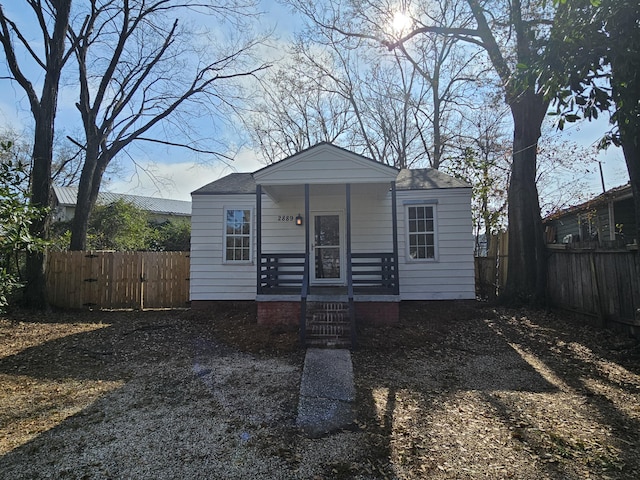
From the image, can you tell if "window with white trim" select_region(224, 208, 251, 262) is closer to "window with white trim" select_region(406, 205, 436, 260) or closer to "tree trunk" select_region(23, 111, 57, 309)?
"window with white trim" select_region(406, 205, 436, 260)

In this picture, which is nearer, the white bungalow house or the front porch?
the front porch

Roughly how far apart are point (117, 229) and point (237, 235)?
12066 mm

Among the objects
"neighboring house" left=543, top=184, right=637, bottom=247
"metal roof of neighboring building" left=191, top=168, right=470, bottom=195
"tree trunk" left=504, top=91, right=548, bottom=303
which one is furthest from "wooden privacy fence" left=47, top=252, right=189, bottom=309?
"neighboring house" left=543, top=184, right=637, bottom=247

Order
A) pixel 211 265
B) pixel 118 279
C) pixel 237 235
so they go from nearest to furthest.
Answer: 1. pixel 211 265
2. pixel 237 235
3. pixel 118 279

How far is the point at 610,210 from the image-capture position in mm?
11852

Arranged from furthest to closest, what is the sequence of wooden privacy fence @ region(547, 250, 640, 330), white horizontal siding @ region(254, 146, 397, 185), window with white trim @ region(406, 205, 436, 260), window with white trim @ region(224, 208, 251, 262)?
window with white trim @ region(224, 208, 251, 262) < window with white trim @ region(406, 205, 436, 260) < white horizontal siding @ region(254, 146, 397, 185) < wooden privacy fence @ region(547, 250, 640, 330)

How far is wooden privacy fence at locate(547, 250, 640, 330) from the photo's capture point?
6008 millimetres

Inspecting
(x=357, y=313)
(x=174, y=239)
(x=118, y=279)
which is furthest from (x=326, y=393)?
(x=174, y=239)

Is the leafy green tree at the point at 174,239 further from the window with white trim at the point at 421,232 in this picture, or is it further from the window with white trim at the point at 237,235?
the window with white trim at the point at 421,232

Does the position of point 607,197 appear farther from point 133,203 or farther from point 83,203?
point 133,203

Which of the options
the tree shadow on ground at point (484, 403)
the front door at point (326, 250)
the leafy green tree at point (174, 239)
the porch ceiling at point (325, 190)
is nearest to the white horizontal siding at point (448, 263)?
the porch ceiling at point (325, 190)

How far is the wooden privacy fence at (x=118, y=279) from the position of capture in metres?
9.99

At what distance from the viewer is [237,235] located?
9641 mm

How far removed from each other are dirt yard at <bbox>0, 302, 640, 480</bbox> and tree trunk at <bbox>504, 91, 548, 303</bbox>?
2120mm
